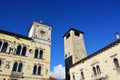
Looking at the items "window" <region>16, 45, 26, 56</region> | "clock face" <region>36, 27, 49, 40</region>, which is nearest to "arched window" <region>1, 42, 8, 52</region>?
"window" <region>16, 45, 26, 56</region>

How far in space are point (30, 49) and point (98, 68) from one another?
1287cm

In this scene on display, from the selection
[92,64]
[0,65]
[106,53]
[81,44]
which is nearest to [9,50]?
[0,65]

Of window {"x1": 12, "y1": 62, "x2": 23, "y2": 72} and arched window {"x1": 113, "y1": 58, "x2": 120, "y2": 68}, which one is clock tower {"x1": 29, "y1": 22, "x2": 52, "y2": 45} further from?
arched window {"x1": 113, "y1": 58, "x2": 120, "y2": 68}

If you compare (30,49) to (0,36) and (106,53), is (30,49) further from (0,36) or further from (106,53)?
(106,53)

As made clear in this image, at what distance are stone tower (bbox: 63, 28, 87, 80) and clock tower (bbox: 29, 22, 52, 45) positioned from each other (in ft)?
28.5

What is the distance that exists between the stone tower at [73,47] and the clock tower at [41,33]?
8.69 metres

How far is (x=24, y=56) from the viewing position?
840 inches

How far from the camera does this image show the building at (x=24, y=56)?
63.2 ft

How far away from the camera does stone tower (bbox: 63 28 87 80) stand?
101 feet

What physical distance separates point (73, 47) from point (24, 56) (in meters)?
14.6

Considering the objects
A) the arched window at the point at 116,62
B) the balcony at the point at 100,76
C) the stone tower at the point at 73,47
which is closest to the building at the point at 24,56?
the balcony at the point at 100,76

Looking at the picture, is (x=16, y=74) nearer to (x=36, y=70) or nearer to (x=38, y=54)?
(x=36, y=70)

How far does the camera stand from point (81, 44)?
34.3 metres

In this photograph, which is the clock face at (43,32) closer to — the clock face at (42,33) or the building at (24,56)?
A: the clock face at (42,33)
